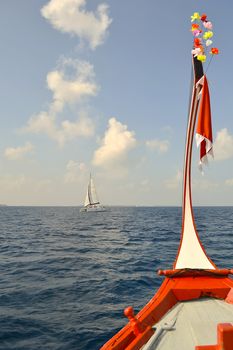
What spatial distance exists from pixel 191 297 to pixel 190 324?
66.2 inches

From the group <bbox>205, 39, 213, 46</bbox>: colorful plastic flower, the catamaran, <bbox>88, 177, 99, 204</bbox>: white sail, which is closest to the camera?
the catamaran

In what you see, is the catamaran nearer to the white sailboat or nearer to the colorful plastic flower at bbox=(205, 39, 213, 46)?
the colorful plastic flower at bbox=(205, 39, 213, 46)

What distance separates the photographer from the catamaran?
5.62m

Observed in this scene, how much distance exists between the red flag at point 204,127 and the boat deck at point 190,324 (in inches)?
167

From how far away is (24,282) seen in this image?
47.5ft

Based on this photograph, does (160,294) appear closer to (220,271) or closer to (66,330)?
(220,271)

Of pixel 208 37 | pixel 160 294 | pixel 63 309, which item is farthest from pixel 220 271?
pixel 208 37

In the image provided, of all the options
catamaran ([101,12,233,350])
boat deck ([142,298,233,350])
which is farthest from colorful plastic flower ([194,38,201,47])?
boat deck ([142,298,233,350])

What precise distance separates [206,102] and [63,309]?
8934mm

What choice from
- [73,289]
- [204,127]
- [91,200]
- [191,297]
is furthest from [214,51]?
[91,200]

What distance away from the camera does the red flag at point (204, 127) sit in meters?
9.09

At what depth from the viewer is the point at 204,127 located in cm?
914

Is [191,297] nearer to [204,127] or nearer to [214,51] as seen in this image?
[204,127]

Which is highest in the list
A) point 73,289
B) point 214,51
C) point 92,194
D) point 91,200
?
point 214,51
